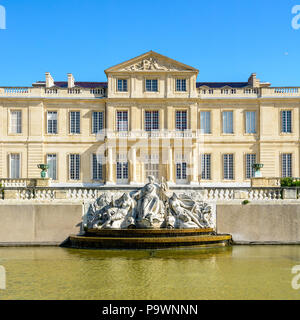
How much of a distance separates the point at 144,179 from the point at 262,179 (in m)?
16.2

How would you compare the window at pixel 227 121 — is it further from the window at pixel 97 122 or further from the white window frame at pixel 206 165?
the window at pixel 97 122

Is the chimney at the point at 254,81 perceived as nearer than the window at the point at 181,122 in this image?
No

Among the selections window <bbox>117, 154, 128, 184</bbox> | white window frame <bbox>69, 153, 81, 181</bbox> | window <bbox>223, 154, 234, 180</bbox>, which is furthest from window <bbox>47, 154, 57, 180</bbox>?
window <bbox>223, 154, 234, 180</bbox>

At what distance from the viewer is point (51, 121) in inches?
1394

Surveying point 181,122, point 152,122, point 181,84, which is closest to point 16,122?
point 152,122

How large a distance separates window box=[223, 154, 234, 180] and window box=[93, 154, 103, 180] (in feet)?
32.5

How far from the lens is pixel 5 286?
32.5ft

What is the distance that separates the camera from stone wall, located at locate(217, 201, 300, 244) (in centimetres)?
1684

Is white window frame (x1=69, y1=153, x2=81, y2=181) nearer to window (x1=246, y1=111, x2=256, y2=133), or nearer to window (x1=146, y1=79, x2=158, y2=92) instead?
window (x1=146, y1=79, x2=158, y2=92)

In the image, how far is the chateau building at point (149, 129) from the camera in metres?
34.7

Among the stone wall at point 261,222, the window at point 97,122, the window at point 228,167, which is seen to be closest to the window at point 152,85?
the window at point 97,122

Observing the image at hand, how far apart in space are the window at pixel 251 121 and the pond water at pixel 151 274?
21.1 m

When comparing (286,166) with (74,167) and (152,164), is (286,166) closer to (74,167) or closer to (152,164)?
(152,164)

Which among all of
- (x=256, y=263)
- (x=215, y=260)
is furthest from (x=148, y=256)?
(x=256, y=263)
